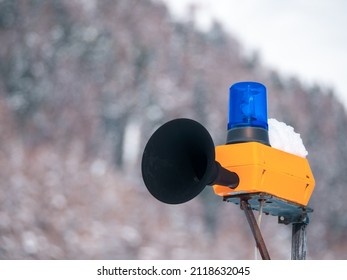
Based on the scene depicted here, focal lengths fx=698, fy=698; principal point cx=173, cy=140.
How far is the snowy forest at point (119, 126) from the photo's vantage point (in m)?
16.2

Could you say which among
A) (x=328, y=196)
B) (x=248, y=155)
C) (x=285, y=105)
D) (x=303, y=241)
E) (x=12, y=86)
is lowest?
(x=303, y=241)

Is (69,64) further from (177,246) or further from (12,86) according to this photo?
(177,246)

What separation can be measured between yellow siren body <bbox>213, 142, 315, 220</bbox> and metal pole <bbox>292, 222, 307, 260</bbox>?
1.6 inches

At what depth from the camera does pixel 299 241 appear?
1691mm

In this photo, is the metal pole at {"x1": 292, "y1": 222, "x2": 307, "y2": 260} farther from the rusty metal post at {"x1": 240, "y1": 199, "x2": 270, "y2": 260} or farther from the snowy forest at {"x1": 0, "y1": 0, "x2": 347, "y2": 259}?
the snowy forest at {"x1": 0, "y1": 0, "x2": 347, "y2": 259}

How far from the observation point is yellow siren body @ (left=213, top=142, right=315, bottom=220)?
157 cm

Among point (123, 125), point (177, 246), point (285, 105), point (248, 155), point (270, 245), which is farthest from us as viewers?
point (285, 105)

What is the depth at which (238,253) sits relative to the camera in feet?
56.2

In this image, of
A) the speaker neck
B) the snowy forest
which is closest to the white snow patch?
the speaker neck

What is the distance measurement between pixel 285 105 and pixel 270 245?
629 cm

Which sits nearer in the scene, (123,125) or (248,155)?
(248,155)

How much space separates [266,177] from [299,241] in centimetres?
22

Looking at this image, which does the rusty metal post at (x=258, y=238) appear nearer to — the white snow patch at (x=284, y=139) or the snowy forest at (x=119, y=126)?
the white snow patch at (x=284, y=139)
